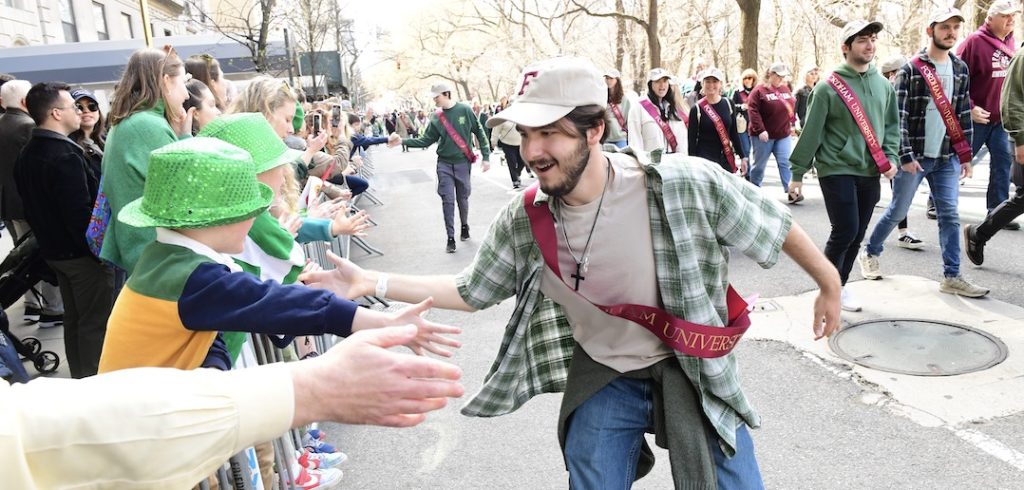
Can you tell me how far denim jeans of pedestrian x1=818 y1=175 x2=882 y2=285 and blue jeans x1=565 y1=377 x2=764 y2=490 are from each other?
3348 millimetres

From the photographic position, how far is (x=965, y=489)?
318 cm

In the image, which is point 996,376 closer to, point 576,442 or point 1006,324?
point 1006,324

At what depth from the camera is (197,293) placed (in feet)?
7.16

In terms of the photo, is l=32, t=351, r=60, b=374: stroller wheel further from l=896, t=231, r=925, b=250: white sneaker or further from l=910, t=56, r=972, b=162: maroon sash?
l=896, t=231, r=925, b=250: white sneaker

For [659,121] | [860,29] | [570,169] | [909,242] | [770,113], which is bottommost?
[909,242]

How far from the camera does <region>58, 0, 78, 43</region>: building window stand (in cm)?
2534

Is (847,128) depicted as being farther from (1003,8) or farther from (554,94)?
(554,94)

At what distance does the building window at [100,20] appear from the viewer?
28359mm

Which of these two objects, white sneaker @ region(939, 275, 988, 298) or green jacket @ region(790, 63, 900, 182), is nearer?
green jacket @ region(790, 63, 900, 182)

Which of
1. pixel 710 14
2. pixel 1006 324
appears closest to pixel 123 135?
pixel 1006 324

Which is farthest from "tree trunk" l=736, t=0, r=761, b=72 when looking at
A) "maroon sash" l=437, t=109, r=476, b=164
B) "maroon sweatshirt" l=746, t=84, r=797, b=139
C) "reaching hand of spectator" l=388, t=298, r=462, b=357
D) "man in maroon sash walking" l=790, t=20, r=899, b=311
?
"reaching hand of spectator" l=388, t=298, r=462, b=357

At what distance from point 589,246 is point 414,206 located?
37.9ft

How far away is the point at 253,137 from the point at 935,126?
5344mm

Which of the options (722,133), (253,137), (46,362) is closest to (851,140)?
(722,133)
